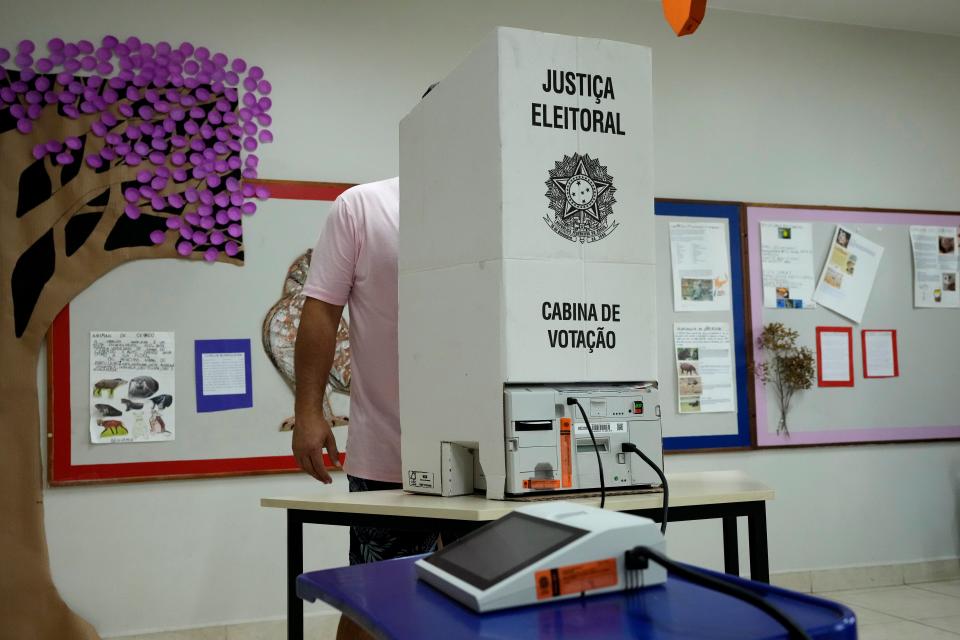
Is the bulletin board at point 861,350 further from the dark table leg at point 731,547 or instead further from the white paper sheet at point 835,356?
the dark table leg at point 731,547

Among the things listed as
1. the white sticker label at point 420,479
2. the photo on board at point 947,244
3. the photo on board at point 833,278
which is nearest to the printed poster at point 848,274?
the photo on board at point 833,278

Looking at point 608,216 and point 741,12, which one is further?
point 741,12

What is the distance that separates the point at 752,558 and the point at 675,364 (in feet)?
6.84

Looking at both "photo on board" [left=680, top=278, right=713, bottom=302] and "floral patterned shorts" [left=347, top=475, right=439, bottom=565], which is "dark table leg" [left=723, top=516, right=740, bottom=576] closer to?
"floral patterned shorts" [left=347, top=475, right=439, bottom=565]

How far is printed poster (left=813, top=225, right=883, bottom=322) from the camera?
11.9 ft

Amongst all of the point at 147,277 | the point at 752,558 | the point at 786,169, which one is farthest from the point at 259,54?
the point at 752,558

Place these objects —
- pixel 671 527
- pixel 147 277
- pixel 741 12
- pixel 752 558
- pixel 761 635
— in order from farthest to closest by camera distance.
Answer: pixel 741 12 < pixel 671 527 < pixel 147 277 < pixel 752 558 < pixel 761 635

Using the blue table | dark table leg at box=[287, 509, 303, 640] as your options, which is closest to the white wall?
dark table leg at box=[287, 509, 303, 640]

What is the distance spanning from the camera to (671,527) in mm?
3375

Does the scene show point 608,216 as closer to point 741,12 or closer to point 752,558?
point 752,558

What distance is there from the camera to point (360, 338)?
6.47 feet

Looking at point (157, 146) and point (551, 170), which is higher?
point (157, 146)

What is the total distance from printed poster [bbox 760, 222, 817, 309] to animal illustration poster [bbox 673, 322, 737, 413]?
282 millimetres

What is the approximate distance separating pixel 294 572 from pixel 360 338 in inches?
24.9
